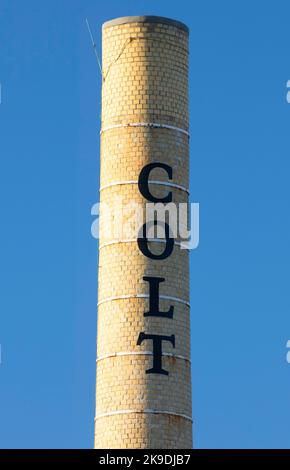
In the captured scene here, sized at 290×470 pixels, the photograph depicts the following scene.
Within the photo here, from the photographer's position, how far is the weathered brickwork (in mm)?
58719

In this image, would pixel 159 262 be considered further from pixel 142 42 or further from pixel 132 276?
pixel 142 42

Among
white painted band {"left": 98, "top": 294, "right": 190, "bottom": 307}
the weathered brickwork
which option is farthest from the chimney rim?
white painted band {"left": 98, "top": 294, "right": 190, "bottom": 307}

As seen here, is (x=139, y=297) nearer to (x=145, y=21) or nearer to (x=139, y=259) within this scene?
(x=139, y=259)

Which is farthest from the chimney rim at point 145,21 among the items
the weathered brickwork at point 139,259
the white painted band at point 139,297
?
the white painted band at point 139,297

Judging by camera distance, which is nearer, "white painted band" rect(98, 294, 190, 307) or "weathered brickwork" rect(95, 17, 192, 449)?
"weathered brickwork" rect(95, 17, 192, 449)

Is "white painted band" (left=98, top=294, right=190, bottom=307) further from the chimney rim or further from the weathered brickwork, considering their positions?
the chimney rim

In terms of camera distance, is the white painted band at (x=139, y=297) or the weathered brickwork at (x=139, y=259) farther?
the white painted band at (x=139, y=297)

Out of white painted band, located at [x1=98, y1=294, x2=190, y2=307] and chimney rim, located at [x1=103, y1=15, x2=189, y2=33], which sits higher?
chimney rim, located at [x1=103, y1=15, x2=189, y2=33]

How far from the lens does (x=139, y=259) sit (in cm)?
5978

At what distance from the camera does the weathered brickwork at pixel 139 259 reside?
58.7 meters

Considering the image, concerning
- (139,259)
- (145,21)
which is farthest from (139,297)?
(145,21)

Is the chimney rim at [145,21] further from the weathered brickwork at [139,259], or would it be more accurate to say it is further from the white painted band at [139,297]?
the white painted band at [139,297]

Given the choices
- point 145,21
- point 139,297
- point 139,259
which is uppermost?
point 145,21

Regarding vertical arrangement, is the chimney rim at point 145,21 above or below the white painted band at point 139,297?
above
